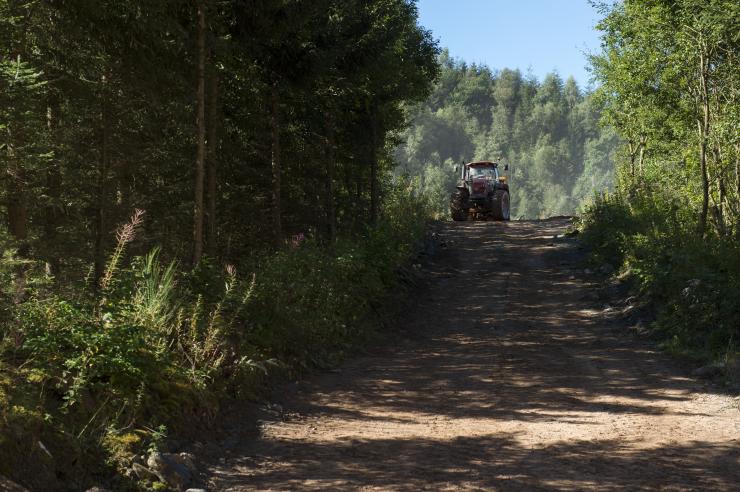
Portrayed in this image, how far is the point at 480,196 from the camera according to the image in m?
32.5

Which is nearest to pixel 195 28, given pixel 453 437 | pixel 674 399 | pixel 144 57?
pixel 144 57

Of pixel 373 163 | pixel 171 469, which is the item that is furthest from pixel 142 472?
pixel 373 163

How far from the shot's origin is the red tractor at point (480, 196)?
106ft

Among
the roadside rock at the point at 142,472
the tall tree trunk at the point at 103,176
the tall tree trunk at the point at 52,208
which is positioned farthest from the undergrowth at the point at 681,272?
the tall tree trunk at the point at 52,208

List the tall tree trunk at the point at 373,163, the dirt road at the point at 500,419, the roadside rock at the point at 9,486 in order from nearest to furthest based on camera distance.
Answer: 1. the roadside rock at the point at 9,486
2. the dirt road at the point at 500,419
3. the tall tree trunk at the point at 373,163

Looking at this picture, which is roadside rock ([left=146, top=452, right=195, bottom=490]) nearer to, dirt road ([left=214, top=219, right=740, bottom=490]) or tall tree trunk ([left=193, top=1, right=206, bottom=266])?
dirt road ([left=214, top=219, right=740, bottom=490])

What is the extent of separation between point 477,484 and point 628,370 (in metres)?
5.36

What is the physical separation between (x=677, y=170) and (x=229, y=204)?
17.4 meters

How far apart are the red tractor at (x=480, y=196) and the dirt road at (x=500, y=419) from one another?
1813 cm

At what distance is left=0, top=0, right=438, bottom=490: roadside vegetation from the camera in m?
6.02

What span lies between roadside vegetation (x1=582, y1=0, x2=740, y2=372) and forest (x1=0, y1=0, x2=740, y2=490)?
8 cm

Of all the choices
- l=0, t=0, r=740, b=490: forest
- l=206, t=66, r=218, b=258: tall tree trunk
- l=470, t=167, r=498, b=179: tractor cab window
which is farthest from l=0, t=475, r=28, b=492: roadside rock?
l=470, t=167, r=498, b=179: tractor cab window

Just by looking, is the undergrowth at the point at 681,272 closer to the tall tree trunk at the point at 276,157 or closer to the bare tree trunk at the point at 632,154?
the bare tree trunk at the point at 632,154

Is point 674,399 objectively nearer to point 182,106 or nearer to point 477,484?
point 477,484
